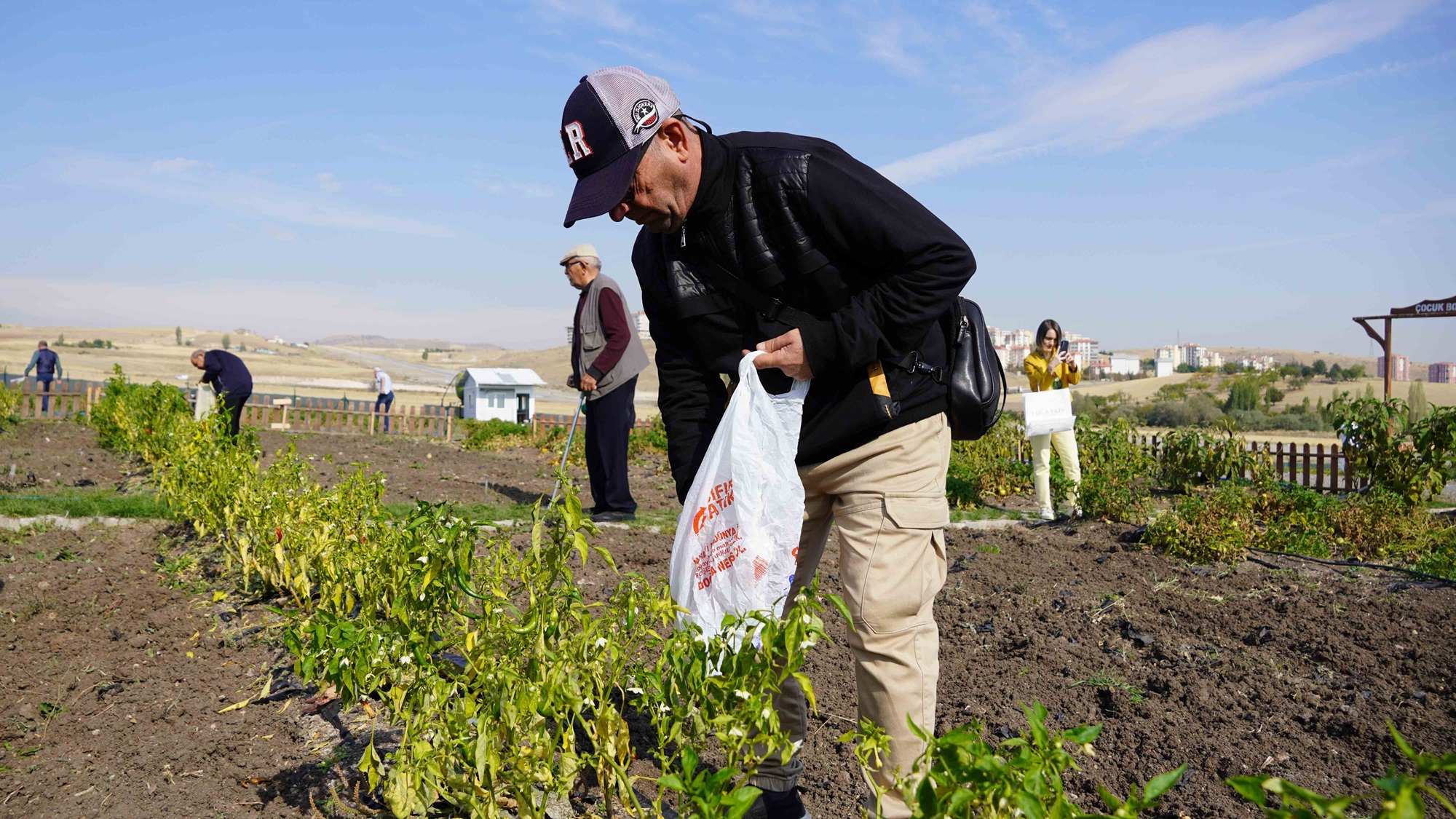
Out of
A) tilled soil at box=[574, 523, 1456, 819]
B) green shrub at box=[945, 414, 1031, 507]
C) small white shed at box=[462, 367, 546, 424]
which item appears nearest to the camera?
tilled soil at box=[574, 523, 1456, 819]

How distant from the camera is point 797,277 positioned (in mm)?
2156

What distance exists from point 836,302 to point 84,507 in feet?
18.3

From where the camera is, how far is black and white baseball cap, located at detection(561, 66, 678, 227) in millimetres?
2020

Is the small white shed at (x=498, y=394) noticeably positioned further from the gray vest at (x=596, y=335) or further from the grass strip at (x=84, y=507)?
the gray vest at (x=596, y=335)

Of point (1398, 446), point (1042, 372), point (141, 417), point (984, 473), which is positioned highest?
point (1042, 372)

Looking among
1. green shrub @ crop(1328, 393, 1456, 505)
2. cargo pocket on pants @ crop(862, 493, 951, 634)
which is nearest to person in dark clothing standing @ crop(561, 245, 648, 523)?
cargo pocket on pants @ crop(862, 493, 951, 634)

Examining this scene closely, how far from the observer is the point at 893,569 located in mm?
2084

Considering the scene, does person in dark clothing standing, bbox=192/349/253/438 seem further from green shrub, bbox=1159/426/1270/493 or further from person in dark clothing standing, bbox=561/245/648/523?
green shrub, bbox=1159/426/1270/493

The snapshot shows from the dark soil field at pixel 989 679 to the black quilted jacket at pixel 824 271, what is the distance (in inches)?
41.1

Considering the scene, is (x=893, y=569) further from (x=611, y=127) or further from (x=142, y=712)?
(x=142, y=712)

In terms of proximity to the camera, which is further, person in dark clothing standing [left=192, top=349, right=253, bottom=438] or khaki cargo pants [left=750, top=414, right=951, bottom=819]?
person in dark clothing standing [left=192, top=349, right=253, bottom=438]

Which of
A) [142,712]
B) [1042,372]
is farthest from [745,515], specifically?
[1042,372]

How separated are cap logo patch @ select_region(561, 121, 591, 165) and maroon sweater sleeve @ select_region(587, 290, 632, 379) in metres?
4.07

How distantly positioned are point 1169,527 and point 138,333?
397ft
